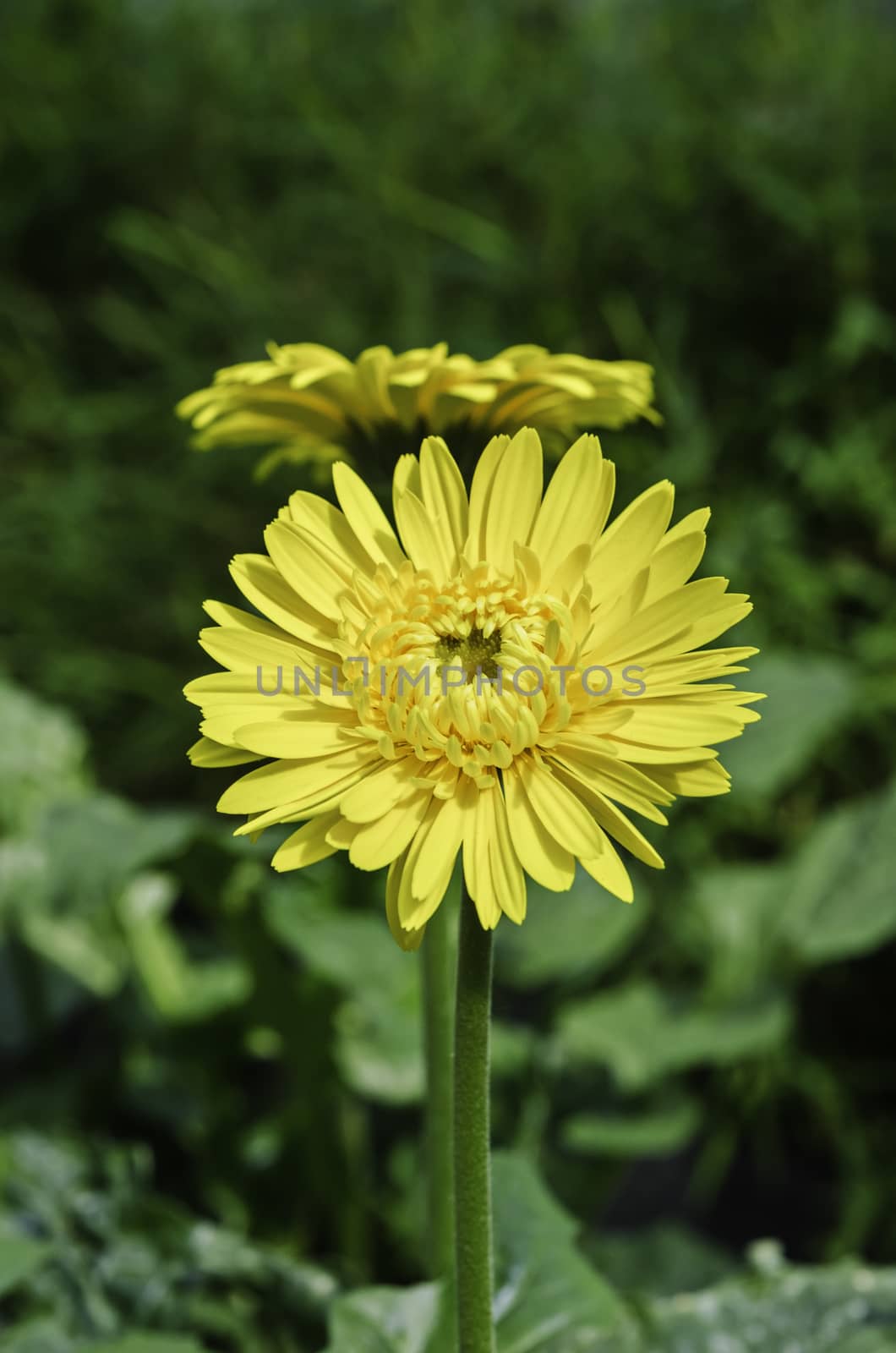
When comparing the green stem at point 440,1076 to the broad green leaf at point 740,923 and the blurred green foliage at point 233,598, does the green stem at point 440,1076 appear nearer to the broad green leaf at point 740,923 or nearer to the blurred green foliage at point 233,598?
the blurred green foliage at point 233,598

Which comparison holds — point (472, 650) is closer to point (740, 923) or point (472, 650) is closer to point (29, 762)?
point (740, 923)

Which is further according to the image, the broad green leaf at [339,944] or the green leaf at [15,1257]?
the broad green leaf at [339,944]

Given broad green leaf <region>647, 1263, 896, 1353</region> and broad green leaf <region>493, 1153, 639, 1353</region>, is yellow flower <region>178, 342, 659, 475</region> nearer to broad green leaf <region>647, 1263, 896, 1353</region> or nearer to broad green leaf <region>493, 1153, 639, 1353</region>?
broad green leaf <region>493, 1153, 639, 1353</region>

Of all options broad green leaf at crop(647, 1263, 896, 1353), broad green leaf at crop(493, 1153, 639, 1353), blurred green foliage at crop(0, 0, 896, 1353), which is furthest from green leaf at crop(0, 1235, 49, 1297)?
broad green leaf at crop(647, 1263, 896, 1353)

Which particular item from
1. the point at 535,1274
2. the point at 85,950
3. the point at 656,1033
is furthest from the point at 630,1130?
the point at 85,950

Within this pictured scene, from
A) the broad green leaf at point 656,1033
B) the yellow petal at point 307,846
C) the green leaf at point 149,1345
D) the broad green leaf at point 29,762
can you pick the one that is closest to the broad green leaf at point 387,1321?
the green leaf at point 149,1345

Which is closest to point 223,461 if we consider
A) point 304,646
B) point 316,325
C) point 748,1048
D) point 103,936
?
point 316,325

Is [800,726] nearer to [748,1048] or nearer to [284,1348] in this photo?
[748,1048]
